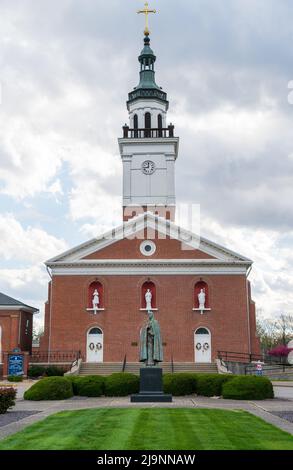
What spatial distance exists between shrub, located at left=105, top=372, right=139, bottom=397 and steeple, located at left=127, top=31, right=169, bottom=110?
105ft

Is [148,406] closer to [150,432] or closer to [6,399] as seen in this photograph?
[6,399]

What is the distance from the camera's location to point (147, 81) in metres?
54.6

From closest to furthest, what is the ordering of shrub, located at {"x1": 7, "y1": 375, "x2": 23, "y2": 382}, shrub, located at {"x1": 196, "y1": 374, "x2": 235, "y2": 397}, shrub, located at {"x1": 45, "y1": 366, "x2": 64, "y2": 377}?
shrub, located at {"x1": 196, "y1": 374, "x2": 235, "y2": 397}, shrub, located at {"x1": 7, "y1": 375, "x2": 23, "y2": 382}, shrub, located at {"x1": 45, "y1": 366, "x2": 64, "y2": 377}

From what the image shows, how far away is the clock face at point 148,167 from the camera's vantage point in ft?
172

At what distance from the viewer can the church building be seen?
4247cm

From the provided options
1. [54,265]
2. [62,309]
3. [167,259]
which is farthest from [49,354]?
[167,259]

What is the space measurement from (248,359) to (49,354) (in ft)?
46.2

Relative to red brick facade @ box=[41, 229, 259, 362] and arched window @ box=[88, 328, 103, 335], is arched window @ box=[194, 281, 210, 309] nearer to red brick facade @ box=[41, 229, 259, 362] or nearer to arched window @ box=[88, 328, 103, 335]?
red brick facade @ box=[41, 229, 259, 362]

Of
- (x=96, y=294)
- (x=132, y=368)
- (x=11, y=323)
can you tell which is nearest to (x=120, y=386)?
(x=132, y=368)

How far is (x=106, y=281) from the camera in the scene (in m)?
43.8

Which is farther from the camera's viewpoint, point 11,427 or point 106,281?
point 106,281

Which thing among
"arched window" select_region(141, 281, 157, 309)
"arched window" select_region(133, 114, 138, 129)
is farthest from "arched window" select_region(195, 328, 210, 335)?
"arched window" select_region(133, 114, 138, 129)

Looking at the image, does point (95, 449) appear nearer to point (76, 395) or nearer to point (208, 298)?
point (76, 395)
